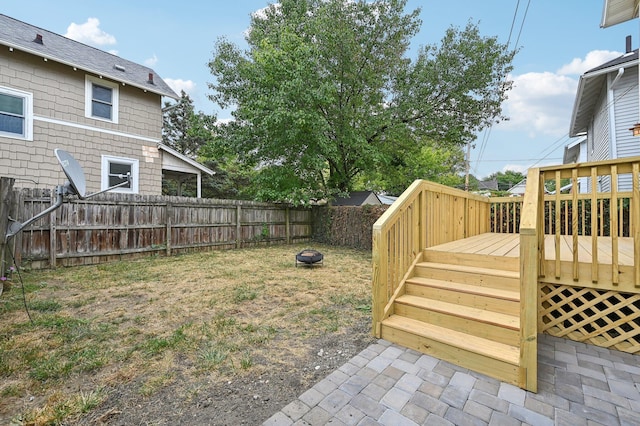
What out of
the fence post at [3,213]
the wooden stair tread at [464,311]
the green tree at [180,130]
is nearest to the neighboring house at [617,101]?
the wooden stair tread at [464,311]

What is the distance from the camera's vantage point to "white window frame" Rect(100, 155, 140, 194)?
848 cm

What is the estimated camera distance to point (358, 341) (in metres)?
2.65

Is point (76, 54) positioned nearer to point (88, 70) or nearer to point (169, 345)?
point (88, 70)

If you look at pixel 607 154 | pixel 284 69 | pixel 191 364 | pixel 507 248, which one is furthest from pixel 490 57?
pixel 191 364

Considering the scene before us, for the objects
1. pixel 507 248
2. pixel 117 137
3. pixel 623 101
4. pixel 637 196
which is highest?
pixel 623 101

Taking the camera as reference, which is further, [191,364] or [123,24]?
[123,24]

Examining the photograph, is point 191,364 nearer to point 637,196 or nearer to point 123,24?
point 637,196

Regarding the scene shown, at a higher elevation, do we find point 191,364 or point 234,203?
point 234,203

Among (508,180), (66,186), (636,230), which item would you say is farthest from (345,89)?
(508,180)

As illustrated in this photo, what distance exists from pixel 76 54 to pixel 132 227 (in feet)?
20.4

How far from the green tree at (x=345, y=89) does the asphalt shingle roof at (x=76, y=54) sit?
251cm

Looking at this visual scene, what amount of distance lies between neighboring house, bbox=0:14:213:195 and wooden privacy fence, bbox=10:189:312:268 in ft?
7.76

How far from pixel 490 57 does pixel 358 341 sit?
11339 millimetres

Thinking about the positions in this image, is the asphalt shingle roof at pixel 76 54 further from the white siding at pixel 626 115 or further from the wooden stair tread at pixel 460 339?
the white siding at pixel 626 115
